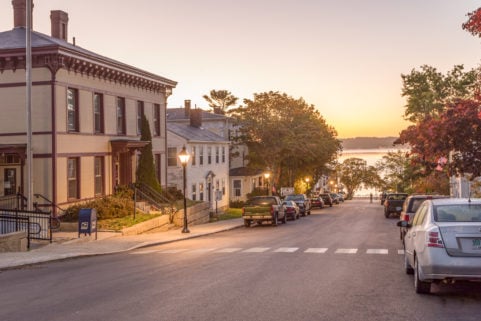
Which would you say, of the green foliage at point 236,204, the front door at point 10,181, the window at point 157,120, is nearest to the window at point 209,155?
the green foliage at point 236,204

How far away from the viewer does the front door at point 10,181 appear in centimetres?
3022

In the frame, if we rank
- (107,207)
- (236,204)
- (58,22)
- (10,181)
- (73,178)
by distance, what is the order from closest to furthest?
(10,181) → (107,207) → (73,178) → (58,22) → (236,204)

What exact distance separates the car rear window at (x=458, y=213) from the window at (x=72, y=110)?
23.1 metres

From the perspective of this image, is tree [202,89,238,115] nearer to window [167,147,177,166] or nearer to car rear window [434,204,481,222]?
window [167,147,177,166]

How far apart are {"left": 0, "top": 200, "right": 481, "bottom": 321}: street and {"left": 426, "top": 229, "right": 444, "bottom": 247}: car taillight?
0.97 m

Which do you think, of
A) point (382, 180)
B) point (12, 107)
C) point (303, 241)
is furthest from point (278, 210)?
point (382, 180)

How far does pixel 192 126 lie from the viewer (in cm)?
6222

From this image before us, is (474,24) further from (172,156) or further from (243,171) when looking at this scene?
(243,171)

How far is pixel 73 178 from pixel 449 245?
78.8ft

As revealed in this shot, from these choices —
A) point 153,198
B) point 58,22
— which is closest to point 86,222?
point 153,198

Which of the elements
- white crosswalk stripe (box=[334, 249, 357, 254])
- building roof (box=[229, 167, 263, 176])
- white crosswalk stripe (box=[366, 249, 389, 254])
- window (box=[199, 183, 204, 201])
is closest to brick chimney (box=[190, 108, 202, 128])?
window (box=[199, 183, 204, 201])

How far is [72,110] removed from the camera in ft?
103

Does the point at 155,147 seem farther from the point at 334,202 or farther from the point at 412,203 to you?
the point at 334,202

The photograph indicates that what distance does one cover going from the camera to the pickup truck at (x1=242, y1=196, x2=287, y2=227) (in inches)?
1489
